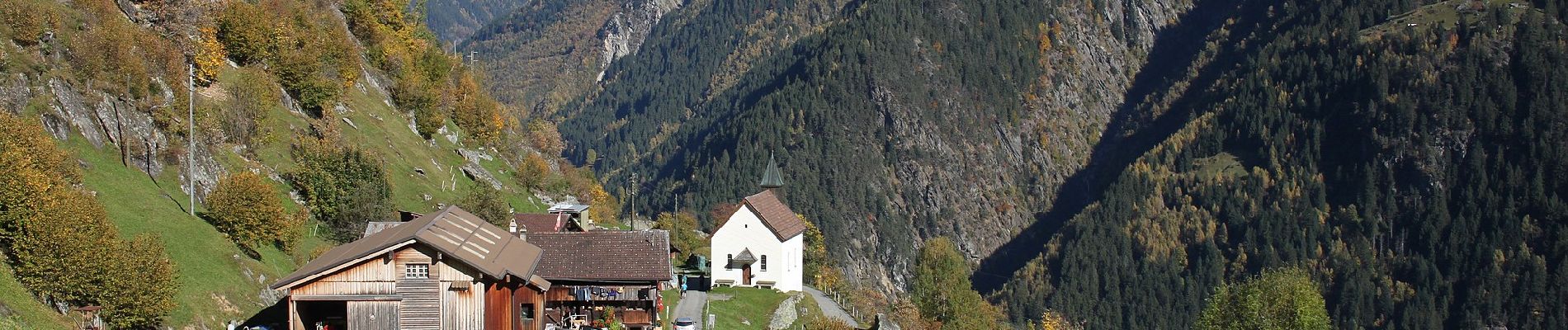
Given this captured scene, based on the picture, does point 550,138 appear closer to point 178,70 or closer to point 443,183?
point 443,183

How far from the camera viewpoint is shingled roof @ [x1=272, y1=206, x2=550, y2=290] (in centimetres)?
4566

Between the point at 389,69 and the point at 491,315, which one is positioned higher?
the point at 389,69

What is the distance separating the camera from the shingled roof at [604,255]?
5484cm

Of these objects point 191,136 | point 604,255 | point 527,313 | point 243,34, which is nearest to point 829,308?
point 604,255

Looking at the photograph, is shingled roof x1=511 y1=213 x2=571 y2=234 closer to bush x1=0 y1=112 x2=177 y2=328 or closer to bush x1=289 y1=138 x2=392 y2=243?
bush x1=289 y1=138 x2=392 y2=243

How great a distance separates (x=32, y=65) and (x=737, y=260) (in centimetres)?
4044

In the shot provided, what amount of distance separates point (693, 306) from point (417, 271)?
25474mm

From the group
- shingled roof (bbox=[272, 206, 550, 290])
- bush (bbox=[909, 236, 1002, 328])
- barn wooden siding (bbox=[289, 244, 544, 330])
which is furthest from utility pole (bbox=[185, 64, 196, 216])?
bush (bbox=[909, 236, 1002, 328])

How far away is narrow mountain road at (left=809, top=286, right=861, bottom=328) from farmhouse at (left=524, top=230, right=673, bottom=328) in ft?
74.7

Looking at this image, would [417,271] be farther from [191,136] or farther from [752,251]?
[752,251]

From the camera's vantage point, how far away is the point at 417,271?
46.3m

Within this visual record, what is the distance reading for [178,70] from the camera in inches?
2611

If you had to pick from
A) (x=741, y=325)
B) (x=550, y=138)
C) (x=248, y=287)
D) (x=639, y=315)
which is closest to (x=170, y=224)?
(x=248, y=287)

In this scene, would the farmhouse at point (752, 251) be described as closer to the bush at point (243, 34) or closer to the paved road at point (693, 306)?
the paved road at point (693, 306)
